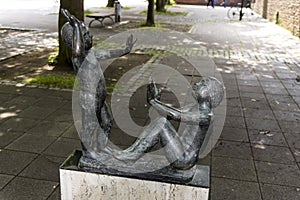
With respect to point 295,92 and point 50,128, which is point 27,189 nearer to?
point 50,128

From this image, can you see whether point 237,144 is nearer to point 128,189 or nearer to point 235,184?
point 235,184

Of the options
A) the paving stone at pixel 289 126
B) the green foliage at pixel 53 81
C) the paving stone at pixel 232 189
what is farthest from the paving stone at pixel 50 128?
the paving stone at pixel 289 126

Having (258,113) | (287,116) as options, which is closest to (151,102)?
(258,113)

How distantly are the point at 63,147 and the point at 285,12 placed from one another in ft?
63.0

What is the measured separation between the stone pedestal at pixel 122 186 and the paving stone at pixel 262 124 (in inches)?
124

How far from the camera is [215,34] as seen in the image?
17.3m

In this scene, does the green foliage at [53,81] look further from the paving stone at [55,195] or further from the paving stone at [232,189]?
the paving stone at [232,189]

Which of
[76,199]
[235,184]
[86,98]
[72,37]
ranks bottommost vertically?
[235,184]

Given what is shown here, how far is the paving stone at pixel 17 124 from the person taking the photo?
5.65m

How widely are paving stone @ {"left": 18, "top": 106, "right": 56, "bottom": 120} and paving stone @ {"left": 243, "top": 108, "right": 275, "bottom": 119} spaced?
378 cm

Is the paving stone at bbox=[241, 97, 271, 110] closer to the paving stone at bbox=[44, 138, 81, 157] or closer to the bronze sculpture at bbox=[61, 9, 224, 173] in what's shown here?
the paving stone at bbox=[44, 138, 81, 157]

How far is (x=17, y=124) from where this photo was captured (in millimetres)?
5848

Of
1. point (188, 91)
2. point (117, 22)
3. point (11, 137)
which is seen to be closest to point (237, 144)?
point (188, 91)

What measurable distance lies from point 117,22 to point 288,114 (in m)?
14.9
